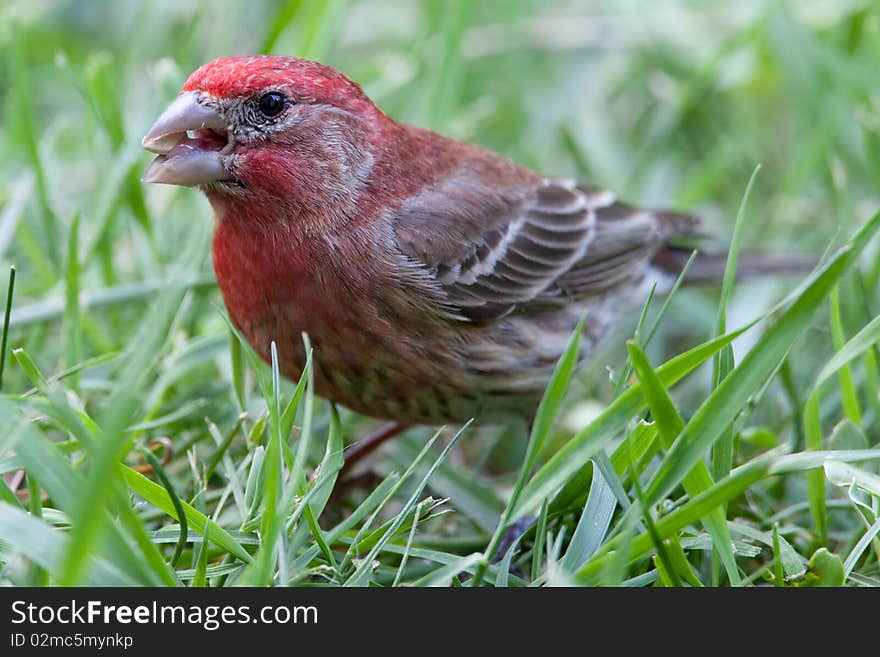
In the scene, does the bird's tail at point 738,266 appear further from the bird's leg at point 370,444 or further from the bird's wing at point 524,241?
the bird's leg at point 370,444

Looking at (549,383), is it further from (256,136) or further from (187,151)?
(187,151)

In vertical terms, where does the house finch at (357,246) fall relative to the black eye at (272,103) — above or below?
below

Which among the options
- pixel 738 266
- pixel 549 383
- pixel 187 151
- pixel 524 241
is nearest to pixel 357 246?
pixel 187 151

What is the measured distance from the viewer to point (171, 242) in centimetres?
427

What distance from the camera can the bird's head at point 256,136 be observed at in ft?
9.48

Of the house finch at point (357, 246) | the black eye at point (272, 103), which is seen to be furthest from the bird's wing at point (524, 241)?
the black eye at point (272, 103)

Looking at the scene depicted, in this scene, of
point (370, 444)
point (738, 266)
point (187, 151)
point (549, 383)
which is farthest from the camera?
point (738, 266)

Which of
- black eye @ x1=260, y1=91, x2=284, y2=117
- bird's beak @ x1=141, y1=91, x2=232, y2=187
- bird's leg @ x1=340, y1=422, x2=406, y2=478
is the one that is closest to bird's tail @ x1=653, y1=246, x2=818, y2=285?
bird's leg @ x1=340, y1=422, x2=406, y2=478

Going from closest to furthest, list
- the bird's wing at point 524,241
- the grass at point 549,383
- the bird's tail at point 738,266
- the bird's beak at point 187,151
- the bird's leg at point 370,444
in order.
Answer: the grass at point 549,383 < the bird's beak at point 187,151 < the bird's wing at point 524,241 < the bird's leg at point 370,444 < the bird's tail at point 738,266

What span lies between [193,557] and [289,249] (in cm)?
86

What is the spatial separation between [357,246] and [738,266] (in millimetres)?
1765

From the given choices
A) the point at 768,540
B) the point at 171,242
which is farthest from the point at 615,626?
the point at 171,242

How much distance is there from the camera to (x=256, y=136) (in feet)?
9.61

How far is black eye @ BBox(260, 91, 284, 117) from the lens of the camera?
294cm
